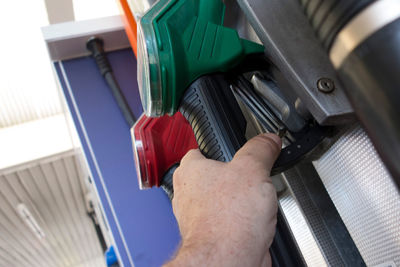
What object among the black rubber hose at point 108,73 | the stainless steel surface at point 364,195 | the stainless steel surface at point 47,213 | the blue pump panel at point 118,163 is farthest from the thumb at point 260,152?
the stainless steel surface at point 47,213

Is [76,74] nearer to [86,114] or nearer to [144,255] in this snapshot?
[86,114]

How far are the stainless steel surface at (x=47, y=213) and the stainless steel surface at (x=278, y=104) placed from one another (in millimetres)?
3444

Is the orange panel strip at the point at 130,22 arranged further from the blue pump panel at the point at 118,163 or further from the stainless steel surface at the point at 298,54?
the stainless steel surface at the point at 298,54

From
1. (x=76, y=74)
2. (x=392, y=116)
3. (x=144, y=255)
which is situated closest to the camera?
(x=392, y=116)

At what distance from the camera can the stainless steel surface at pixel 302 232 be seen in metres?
0.63

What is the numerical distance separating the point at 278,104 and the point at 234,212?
20cm

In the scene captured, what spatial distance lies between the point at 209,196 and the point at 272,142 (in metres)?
0.11

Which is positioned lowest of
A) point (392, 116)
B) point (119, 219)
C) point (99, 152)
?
point (392, 116)

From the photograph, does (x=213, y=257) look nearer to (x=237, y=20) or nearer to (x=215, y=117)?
(x=215, y=117)

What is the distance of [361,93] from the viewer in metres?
0.27

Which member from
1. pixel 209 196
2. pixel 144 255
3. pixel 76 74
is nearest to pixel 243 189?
pixel 209 196

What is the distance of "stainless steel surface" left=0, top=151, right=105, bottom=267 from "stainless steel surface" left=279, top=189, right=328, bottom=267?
3.35 meters

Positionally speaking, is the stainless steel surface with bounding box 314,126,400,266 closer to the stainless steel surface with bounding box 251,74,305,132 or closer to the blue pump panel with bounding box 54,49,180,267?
the stainless steel surface with bounding box 251,74,305,132

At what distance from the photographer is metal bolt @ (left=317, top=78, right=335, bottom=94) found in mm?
456
